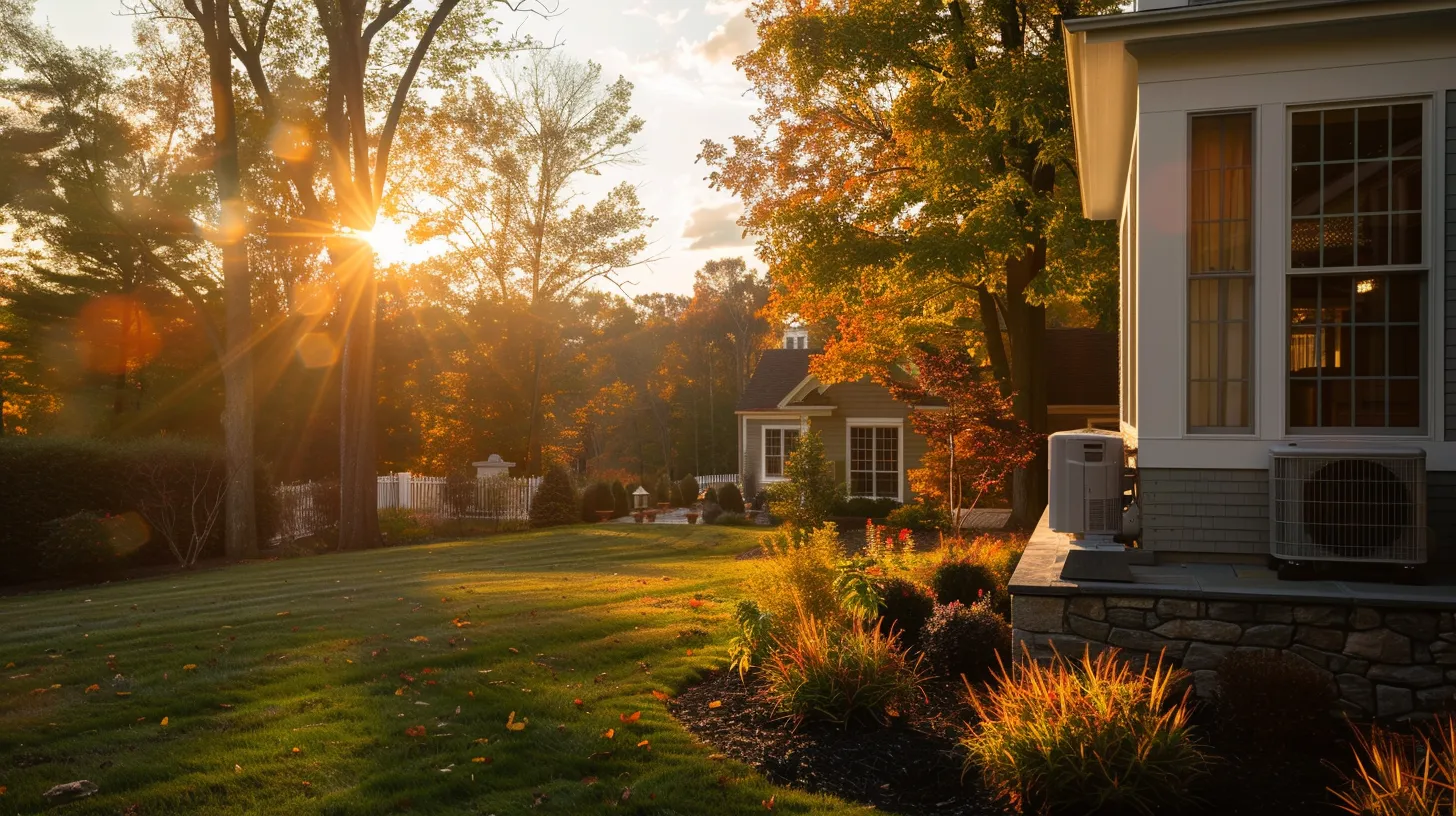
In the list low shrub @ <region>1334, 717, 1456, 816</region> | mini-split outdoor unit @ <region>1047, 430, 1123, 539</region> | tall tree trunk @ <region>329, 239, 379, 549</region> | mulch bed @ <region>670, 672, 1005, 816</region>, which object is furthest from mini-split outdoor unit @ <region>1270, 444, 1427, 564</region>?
tall tree trunk @ <region>329, 239, 379, 549</region>

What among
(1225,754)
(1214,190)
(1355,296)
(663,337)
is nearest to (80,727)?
(1225,754)

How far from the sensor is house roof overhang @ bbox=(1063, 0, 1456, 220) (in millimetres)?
5934

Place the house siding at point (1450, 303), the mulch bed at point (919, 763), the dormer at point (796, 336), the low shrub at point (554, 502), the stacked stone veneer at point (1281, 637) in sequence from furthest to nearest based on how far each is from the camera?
the dormer at point (796, 336) < the low shrub at point (554, 502) < the house siding at point (1450, 303) < the stacked stone veneer at point (1281, 637) < the mulch bed at point (919, 763)

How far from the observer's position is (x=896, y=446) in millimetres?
25125

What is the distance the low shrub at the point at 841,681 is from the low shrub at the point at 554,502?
1762 cm

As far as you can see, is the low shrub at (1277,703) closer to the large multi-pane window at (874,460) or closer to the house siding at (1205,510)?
the house siding at (1205,510)

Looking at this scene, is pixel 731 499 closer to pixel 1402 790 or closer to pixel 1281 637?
pixel 1281 637

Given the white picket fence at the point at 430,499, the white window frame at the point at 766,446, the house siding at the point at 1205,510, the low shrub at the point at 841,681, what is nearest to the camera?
the low shrub at the point at 841,681

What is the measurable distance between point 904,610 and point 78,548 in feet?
40.0

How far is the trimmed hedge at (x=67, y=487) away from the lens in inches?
533

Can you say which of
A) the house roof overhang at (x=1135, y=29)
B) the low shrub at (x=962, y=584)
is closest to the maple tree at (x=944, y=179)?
the house roof overhang at (x=1135, y=29)

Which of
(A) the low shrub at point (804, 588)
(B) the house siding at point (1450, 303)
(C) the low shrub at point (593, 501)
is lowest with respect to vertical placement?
(C) the low shrub at point (593, 501)

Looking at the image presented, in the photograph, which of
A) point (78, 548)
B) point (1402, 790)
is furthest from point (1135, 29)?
point (78, 548)

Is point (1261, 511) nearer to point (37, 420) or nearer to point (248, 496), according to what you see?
point (248, 496)
